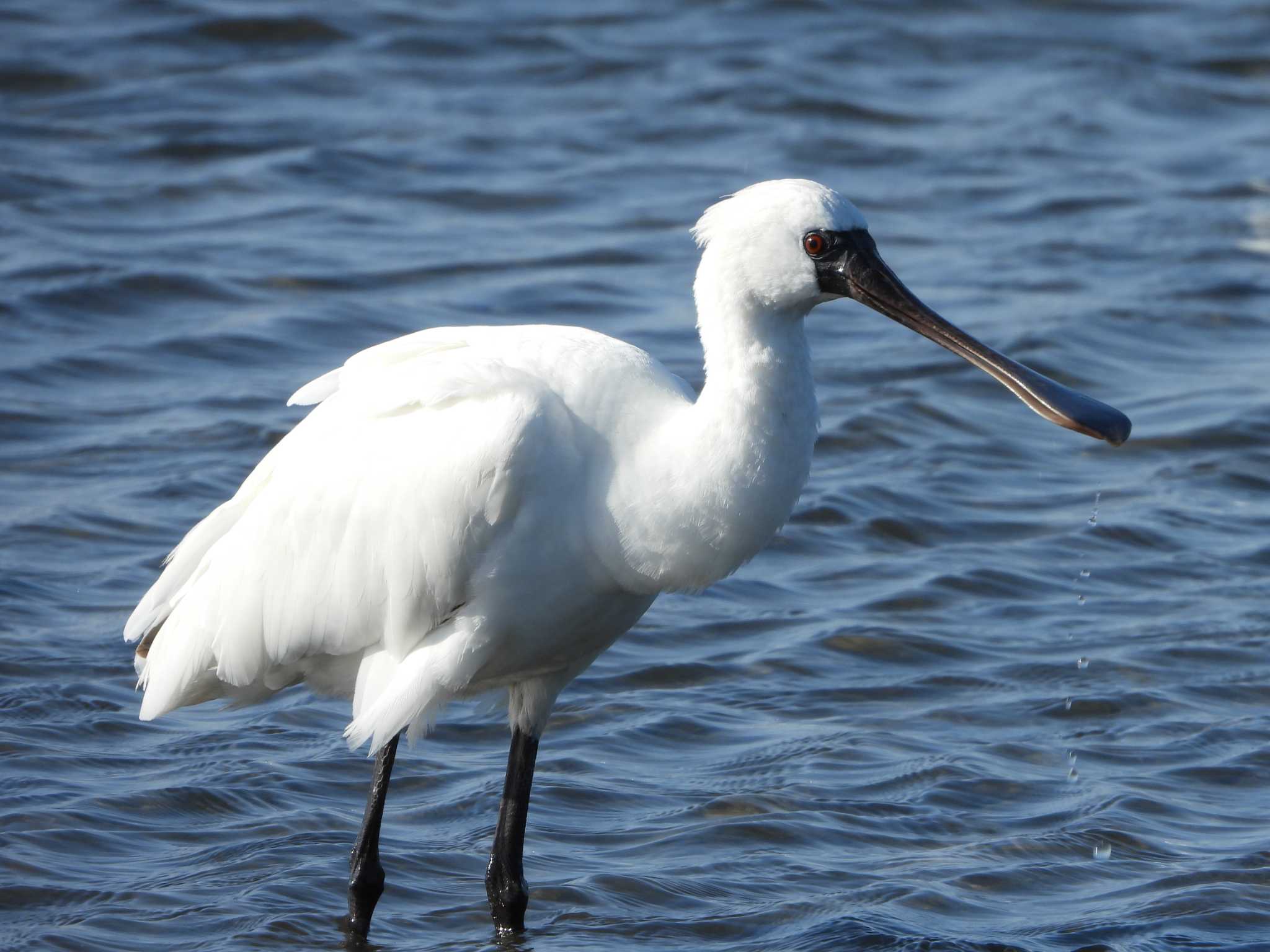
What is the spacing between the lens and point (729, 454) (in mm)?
6586

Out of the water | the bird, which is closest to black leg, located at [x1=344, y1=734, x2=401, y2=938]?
the bird

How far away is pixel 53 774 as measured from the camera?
28.2 ft

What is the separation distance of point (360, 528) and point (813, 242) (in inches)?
75.7

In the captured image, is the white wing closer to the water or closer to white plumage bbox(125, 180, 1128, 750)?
white plumage bbox(125, 180, 1128, 750)

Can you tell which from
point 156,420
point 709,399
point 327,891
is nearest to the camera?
point 709,399

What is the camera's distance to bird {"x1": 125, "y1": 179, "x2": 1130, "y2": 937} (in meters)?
6.64

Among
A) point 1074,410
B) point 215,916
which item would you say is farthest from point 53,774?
point 1074,410

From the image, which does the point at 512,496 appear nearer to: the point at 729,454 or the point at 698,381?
the point at 729,454

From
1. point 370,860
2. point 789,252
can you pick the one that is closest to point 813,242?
point 789,252

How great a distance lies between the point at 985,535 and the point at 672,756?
3.13 m

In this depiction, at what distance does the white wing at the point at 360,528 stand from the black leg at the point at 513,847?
72cm

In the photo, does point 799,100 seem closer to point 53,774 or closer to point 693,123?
point 693,123

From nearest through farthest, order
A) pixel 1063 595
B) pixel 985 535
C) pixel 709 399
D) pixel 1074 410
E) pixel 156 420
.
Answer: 1. pixel 709 399
2. pixel 1074 410
3. pixel 1063 595
4. pixel 985 535
5. pixel 156 420

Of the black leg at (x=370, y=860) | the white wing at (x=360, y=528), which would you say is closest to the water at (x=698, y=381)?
the black leg at (x=370, y=860)
